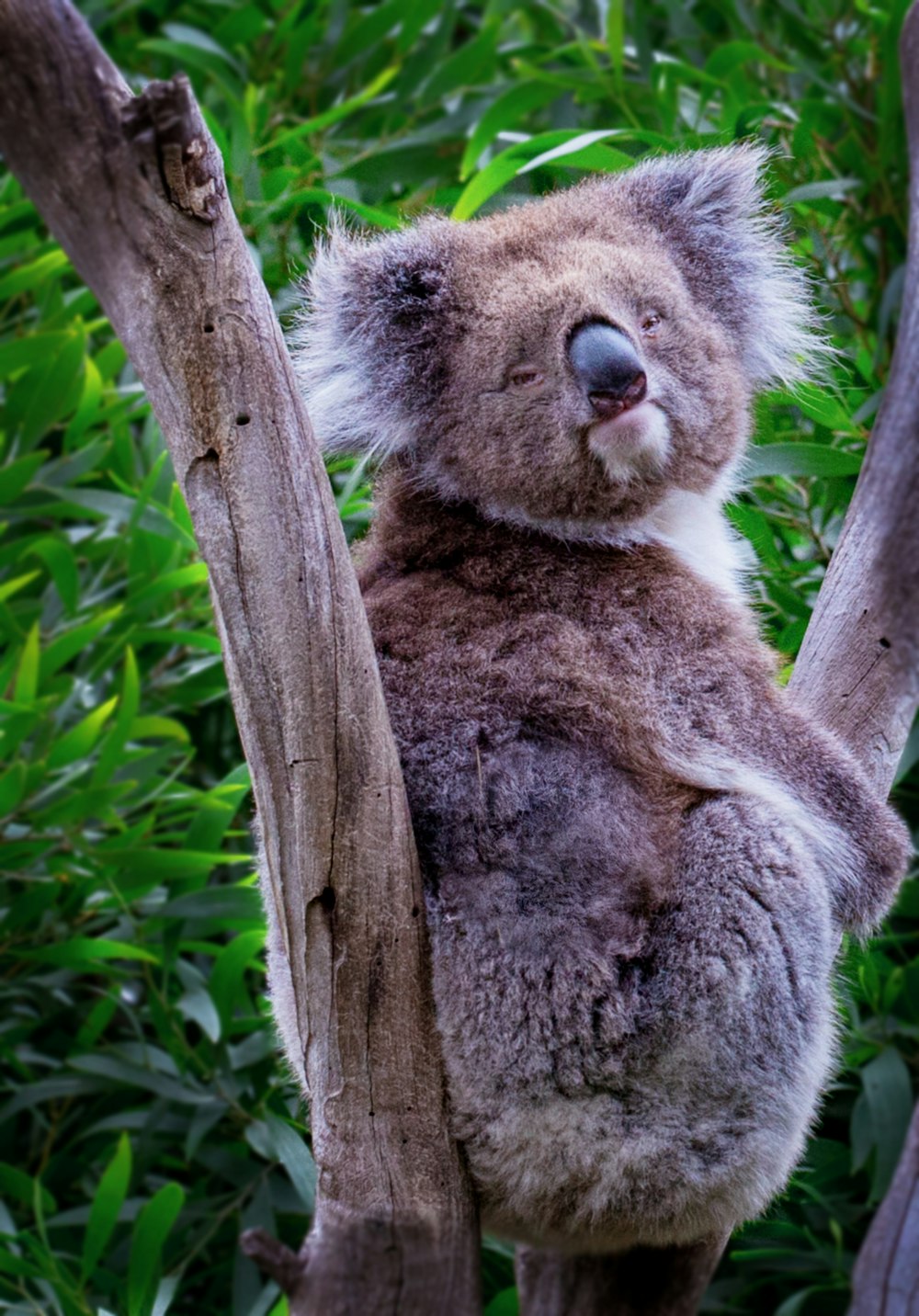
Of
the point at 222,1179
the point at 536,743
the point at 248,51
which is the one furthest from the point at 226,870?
the point at 248,51

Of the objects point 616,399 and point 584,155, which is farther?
point 584,155

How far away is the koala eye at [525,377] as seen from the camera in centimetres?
199

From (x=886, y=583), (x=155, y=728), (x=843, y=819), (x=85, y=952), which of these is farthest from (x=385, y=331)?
(x=85, y=952)

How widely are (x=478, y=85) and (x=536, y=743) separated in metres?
2.53

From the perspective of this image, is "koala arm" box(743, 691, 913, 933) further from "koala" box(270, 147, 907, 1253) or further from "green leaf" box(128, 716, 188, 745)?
"green leaf" box(128, 716, 188, 745)

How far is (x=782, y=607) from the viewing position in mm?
2525

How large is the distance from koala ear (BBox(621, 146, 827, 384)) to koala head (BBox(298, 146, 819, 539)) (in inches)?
2.7

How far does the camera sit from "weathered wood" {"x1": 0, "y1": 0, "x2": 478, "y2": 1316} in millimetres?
1284

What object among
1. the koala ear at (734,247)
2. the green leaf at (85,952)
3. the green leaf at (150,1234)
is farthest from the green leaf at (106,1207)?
the koala ear at (734,247)

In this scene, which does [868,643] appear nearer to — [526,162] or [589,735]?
[589,735]

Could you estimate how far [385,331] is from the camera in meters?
2.09

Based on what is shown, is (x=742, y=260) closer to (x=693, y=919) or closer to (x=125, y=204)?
(x=693, y=919)

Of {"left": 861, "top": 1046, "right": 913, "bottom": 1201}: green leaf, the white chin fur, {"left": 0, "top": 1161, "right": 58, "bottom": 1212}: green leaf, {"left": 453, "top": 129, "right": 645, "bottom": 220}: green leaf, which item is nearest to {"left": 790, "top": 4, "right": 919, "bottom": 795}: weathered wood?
the white chin fur

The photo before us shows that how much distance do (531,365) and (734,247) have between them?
0.59m
